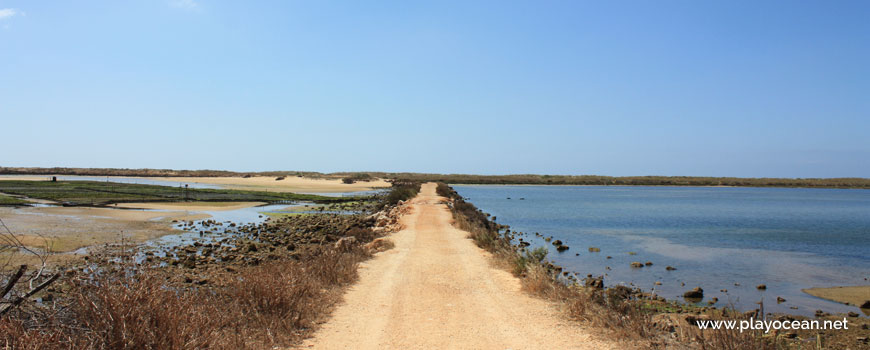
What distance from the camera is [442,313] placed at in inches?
333

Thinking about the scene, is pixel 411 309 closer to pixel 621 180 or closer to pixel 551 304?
pixel 551 304

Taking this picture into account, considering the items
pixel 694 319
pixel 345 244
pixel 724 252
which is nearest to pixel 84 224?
pixel 345 244

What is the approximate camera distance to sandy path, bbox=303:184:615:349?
6.97 metres

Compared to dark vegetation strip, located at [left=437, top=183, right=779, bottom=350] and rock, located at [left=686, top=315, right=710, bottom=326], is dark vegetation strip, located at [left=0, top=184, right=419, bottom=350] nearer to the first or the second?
dark vegetation strip, located at [left=437, top=183, right=779, bottom=350]

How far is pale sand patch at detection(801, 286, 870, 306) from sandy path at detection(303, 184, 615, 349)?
9.39m

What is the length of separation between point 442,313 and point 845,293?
42.6ft

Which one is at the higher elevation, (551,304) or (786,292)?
(551,304)

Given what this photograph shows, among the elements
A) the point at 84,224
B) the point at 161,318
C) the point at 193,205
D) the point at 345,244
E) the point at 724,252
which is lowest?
the point at 724,252

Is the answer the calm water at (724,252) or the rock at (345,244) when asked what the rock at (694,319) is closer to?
the calm water at (724,252)

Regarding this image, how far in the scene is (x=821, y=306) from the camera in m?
12.9

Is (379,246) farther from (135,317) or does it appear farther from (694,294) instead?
(135,317)

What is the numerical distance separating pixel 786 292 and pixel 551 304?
31.8 feet

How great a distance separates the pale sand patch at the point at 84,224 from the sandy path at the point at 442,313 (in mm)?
11707

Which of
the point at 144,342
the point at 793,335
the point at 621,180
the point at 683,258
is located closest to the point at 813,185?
the point at 621,180
